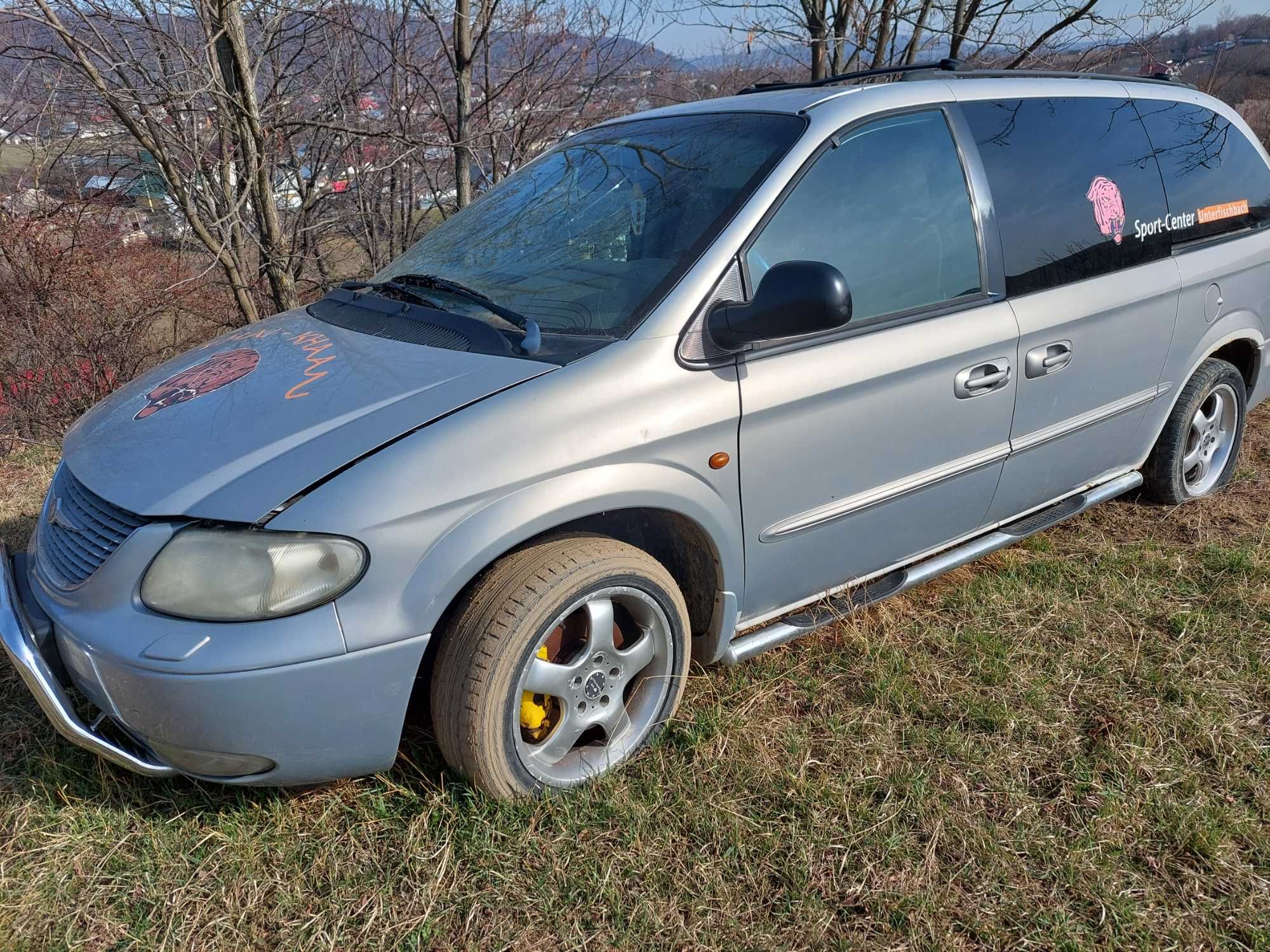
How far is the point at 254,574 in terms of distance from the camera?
1.95 meters

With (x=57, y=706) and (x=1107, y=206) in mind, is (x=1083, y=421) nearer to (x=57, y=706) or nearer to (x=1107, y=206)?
(x=1107, y=206)

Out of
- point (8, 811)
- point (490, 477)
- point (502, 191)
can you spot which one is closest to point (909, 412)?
point (490, 477)

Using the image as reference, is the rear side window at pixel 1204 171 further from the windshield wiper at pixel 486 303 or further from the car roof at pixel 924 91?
the windshield wiper at pixel 486 303

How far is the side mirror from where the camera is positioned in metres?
2.25

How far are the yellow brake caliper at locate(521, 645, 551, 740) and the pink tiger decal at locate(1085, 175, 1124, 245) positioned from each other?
245cm

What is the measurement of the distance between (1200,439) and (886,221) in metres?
2.20

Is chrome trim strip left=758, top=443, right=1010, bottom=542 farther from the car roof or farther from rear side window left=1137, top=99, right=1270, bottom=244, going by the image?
rear side window left=1137, top=99, right=1270, bottom=244

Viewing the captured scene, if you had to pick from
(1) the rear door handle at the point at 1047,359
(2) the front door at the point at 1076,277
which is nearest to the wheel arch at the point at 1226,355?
(2) the front door at the point at 1076,277

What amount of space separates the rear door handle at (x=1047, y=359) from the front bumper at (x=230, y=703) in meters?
2.11

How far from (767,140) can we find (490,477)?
1.35 meters

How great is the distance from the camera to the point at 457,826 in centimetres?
226

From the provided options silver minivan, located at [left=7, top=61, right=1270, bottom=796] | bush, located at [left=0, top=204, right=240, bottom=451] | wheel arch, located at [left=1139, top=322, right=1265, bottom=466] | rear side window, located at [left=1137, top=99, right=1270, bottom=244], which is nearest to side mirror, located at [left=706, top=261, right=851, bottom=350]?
silver minivan, located at [left=7, top=61, right=1270, bottom=796]

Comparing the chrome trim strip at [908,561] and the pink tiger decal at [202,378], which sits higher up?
the pink tiger decal at [202,378]

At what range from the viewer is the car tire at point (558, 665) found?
214cm
